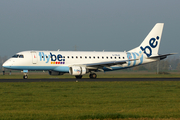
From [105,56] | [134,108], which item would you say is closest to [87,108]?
[134,108]

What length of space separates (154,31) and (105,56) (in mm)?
10277

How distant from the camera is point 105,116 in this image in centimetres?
1218

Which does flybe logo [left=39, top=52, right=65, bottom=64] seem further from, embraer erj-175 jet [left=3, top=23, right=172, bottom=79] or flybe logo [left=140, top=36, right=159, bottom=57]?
flybe logo [left=140, top=36, right=159, bottom=57]

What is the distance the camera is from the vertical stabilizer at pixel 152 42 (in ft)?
166

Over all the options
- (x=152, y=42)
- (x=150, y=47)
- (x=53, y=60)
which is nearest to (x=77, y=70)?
(x=53, y=60)

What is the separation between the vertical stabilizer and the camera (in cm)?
5069

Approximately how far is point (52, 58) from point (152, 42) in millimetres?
18428

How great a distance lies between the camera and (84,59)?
150ft

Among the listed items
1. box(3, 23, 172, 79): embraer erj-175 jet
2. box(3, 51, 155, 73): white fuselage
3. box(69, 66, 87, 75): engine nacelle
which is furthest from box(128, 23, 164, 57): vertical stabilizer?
box(69, 66, 87, 75): engine nacelle

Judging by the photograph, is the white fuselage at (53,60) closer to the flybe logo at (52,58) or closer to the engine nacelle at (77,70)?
the flybe logo at (52,58)

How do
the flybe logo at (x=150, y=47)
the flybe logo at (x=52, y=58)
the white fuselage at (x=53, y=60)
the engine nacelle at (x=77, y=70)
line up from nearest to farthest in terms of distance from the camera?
the white fuselage at (x=53, y=60) < the engine nacelle at (x=77, y=70) < the flybe logo at (x=52, y=58) < the flybe logo at (x=150, y=47)

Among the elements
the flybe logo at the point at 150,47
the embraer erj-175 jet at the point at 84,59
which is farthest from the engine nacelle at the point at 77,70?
the flybe logo at the point at 150,47

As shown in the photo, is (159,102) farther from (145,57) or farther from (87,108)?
(145,57)

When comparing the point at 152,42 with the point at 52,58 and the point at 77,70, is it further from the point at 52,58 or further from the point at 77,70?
the point at 52,58
